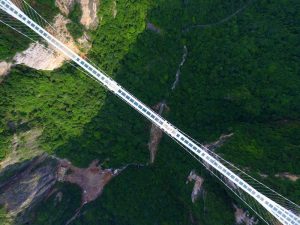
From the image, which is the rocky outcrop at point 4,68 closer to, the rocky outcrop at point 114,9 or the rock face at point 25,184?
the rock face at point 25,184

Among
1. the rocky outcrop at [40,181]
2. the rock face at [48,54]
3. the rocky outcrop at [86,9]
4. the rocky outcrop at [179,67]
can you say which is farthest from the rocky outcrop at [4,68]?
the rocky outcrop at [179,67]

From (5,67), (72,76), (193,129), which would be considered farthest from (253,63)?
(5,67)

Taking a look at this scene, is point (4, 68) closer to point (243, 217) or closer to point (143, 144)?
point (143, 144)

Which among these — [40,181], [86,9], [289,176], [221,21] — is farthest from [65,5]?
[289,176]

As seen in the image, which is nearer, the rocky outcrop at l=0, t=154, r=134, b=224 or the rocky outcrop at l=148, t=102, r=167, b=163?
the rocky outcrop at l=0, t=154, r=134, b=224

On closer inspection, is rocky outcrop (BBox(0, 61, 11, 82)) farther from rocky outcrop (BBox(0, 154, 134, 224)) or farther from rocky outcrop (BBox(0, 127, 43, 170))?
rocky outcrop (BBox(0, 154, 134, 224))

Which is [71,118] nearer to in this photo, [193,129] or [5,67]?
[5,67]

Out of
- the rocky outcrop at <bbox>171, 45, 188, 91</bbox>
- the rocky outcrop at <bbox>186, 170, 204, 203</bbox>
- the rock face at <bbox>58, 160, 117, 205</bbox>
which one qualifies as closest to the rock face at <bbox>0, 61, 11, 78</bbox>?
the rock face at <bbox>58, 160, 117, 205</bbox>
